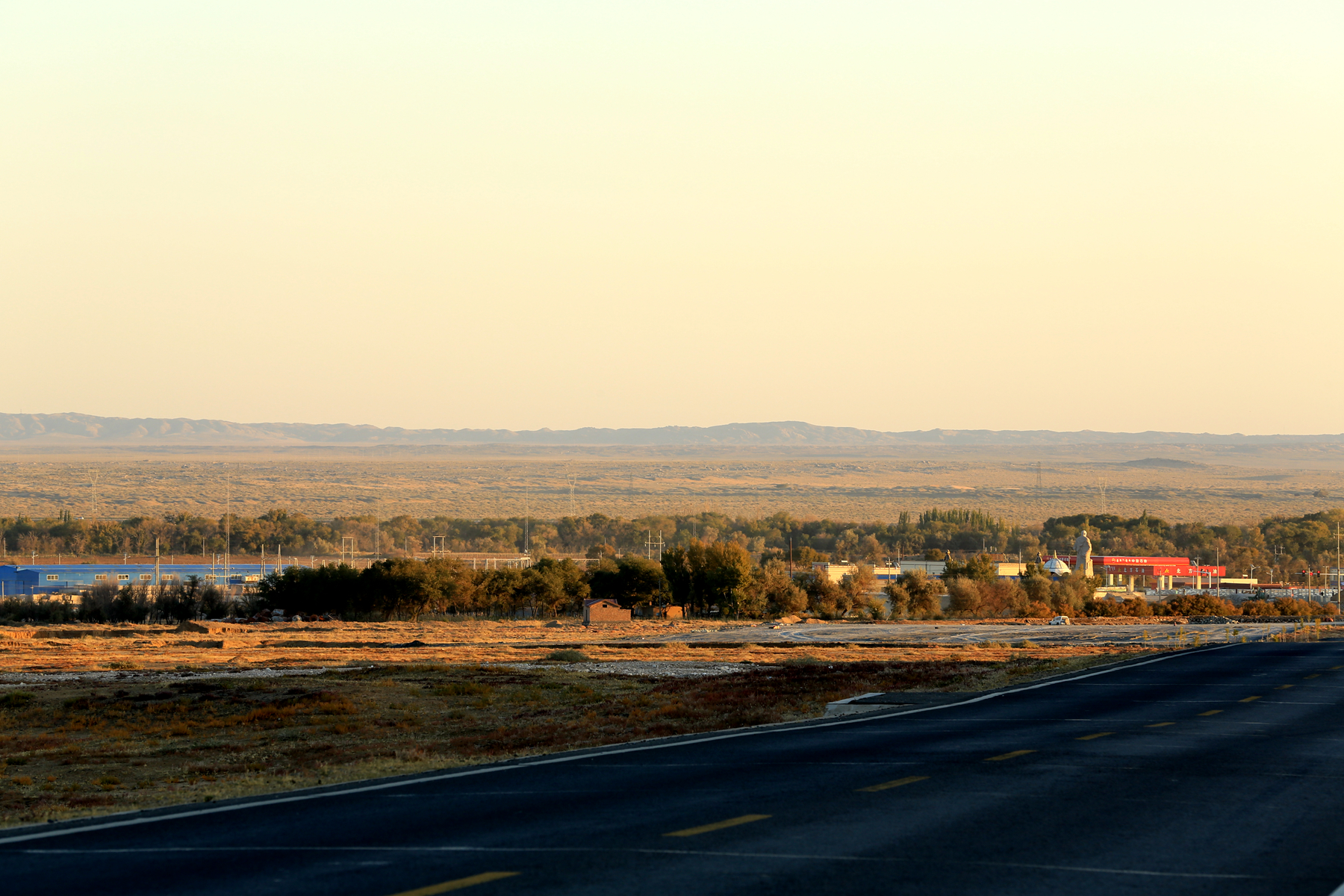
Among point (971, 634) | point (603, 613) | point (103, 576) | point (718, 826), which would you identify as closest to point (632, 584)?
point (603, 613)

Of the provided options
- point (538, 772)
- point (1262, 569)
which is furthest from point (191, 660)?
point (1262, 569)

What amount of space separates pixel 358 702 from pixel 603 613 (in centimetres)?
6608

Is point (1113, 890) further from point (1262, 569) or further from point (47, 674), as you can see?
point (1262, 569)

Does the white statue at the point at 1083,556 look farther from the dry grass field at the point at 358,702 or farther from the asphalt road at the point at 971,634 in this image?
the dry grass field at the point at 358,702

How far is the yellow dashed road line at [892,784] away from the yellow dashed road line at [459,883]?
5.58 m

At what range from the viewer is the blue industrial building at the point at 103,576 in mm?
123625

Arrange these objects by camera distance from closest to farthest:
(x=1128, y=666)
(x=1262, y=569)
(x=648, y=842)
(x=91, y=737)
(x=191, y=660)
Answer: (x=648, y=842)
(x=91, y=737)
(x=1128, y=666)
(x=191, y=660)
(x=1262, y=569)

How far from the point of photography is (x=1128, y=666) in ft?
138

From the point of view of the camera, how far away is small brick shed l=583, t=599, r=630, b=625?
343 feet

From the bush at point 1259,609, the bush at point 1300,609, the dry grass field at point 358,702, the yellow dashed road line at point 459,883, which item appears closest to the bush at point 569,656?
the dry grass field at point 358,702

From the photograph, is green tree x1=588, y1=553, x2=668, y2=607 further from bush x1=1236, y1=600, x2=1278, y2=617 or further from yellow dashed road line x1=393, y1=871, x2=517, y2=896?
yellow dashed road line x1=393, y1=871, x2=517, y2=896

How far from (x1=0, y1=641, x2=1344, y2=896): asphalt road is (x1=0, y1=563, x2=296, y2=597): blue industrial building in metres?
97.8

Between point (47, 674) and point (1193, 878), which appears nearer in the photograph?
point (1193, 878)

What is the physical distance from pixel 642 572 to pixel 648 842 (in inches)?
4023
